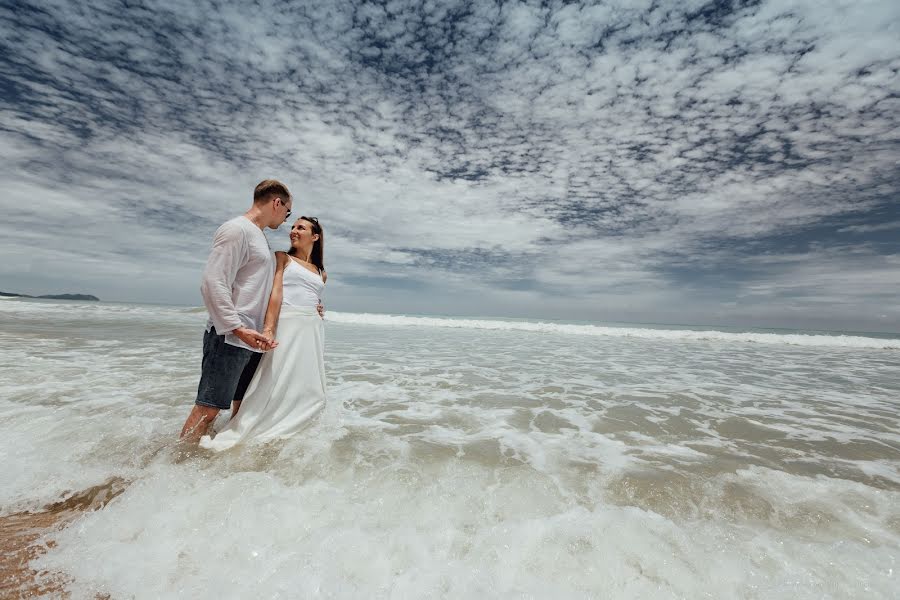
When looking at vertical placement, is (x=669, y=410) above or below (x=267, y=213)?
below

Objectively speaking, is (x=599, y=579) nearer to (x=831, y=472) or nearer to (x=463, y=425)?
(x=463, y=425)

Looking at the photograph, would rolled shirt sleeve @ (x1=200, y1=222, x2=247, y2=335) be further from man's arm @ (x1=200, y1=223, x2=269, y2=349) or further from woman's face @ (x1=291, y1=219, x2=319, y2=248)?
woman's face @ (x1=291, y1=219, x2=319, y2=248)

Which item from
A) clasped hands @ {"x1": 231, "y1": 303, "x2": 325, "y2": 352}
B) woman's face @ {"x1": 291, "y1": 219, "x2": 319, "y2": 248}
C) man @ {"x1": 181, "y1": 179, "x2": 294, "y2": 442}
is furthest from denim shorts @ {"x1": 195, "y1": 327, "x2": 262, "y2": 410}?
woman's face @ {"x1": 291, "y1": 219, "x2": 319, "y2": 248}

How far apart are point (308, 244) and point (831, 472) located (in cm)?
529

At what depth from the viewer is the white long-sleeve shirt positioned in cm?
293

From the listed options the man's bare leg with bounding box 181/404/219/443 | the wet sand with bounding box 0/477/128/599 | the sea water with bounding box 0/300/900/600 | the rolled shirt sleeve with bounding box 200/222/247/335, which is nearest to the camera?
the wet sand with bounding box 0/477/128/599

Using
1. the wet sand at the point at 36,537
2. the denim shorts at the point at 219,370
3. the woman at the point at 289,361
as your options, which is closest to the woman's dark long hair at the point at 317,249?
the woman at the point at 289,361

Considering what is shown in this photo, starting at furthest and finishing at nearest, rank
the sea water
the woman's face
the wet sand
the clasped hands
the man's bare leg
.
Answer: the woman's face → the man's bare leg → the clasped hands → the sea water → the wet sand

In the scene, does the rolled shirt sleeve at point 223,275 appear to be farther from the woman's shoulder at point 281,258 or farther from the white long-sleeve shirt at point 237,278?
the woman's shoulder at point 281,258

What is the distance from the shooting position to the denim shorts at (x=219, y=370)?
3.17 m

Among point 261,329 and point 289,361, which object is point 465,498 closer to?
point 289,361

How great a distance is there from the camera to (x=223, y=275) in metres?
2.96

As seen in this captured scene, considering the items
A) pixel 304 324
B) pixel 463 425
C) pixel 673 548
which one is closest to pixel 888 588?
pixel 673 548

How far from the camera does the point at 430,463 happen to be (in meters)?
3.35
